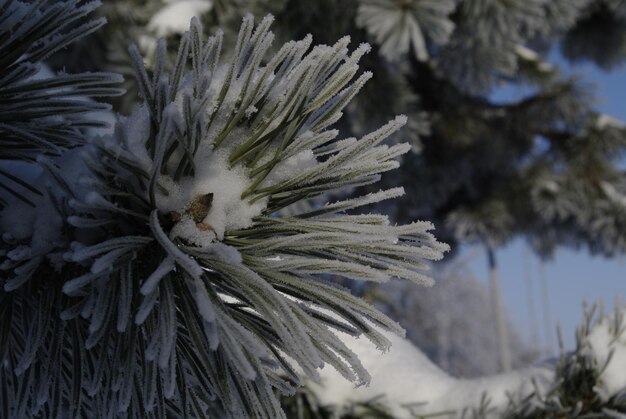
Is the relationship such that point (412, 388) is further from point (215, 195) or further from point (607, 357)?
point (215, 195)

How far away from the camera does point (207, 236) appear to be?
1.21ft

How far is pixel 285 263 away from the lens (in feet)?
1.21

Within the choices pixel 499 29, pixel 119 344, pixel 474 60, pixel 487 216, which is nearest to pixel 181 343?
pixel 119 344

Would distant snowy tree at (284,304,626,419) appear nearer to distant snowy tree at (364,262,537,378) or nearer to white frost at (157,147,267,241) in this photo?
white frost at (157,147,267,241)

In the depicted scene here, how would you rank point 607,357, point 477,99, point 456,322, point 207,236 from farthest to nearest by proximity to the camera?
point 456,322 < point 477,99 < point 607,357 < point 207,236

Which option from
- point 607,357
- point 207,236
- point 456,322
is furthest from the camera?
point 456,322

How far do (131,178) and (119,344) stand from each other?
0.10m

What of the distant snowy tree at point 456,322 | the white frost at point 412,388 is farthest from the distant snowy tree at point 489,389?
the distant snowy tree at point 456,322

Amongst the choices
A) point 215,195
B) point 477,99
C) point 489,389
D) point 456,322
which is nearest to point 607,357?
point 489,389

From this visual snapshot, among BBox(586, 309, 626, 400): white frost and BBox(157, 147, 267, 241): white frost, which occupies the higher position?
BBox(157, 147, 267, 241): white frost

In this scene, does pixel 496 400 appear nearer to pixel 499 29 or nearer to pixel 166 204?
pixel 166 204

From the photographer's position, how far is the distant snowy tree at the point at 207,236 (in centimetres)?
34

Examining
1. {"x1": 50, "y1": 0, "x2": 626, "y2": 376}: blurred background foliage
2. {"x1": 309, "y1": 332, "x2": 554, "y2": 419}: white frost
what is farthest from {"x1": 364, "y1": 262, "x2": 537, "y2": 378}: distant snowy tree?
{"x1": 309, "y1": 332, "x2": 554, "y2": 419}: white frost

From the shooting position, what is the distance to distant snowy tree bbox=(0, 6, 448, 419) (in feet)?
1.13
